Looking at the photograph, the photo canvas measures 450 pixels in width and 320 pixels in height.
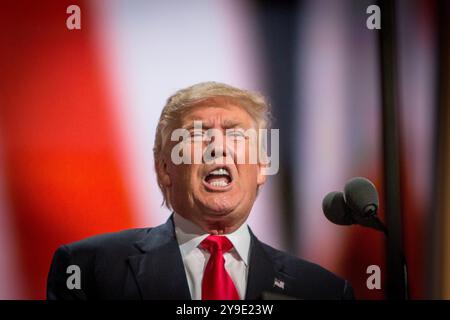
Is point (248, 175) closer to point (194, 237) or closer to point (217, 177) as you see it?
point (217, 177)

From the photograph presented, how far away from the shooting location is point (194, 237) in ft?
9.69

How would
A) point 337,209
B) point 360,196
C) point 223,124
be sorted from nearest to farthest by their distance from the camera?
point 360,196, point 337,209, point 223,124

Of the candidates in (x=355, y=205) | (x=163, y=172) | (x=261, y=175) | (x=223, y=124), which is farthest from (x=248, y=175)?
(x=355, y=205)

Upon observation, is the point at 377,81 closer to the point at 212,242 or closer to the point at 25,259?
the point at 212,242

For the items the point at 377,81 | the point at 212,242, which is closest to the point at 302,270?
the point at 212,242

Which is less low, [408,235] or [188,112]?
[188,112]

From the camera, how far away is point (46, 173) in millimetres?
3029

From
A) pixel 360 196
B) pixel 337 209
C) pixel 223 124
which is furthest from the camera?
pixel 223 124

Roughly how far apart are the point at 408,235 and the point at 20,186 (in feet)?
5.28

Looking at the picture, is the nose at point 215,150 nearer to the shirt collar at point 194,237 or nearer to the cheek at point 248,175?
the cheek at point 248,175

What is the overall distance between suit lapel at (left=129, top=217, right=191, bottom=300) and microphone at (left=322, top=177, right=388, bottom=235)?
2.02ft

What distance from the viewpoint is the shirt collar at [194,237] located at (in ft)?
9.68

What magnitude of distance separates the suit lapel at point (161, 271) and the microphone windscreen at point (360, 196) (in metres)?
0.70

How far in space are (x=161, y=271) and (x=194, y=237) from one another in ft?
0.61
